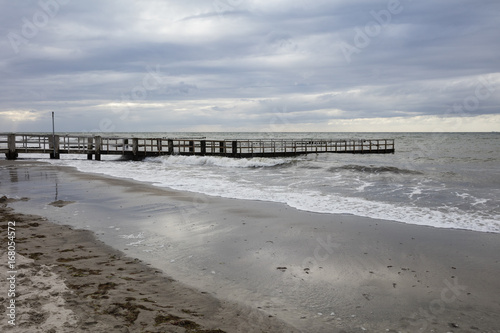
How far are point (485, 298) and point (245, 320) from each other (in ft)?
10.2

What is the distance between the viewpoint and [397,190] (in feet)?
45.2

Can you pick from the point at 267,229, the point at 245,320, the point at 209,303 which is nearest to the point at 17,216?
the point at 267,229

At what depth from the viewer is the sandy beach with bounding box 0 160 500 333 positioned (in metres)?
3.70

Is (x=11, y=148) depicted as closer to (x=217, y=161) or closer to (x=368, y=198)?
(x=217, y=161)

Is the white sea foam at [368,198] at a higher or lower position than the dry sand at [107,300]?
lower

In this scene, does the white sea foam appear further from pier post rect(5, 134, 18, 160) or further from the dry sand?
pier post rect(5, 134, 18, 160)

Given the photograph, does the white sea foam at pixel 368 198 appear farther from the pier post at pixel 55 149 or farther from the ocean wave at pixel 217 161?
the pier post at pixel 55 149

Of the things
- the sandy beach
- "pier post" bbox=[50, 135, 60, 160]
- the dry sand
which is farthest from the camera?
"pier post" bbox=[50, 135, 60, 160]

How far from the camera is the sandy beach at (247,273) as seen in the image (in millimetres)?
3703

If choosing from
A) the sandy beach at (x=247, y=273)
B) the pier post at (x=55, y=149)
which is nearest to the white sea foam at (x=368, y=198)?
the sandy beach at (x=247, y=273)

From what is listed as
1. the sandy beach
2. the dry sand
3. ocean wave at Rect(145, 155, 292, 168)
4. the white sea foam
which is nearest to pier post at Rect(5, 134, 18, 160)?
ocean wave at Rect(145, 155, 292, 168)

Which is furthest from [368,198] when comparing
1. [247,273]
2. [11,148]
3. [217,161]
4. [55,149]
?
[11,148]

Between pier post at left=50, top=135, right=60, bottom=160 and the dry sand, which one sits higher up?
pier post at left=50, top=135, right=60, bottom=160

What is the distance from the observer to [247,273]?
5.16m
